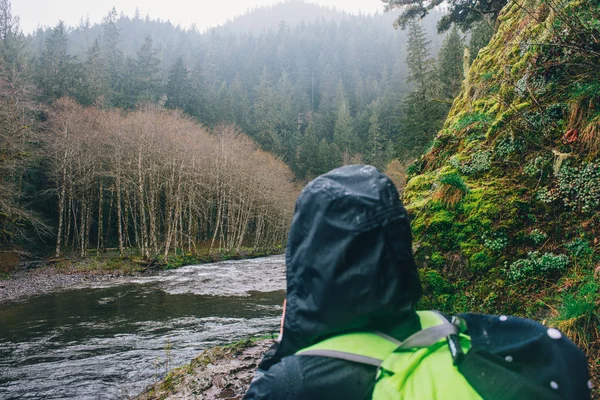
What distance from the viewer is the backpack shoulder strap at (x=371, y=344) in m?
1.06

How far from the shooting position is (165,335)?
28.5ft

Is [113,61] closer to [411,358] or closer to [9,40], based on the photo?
[9,40]

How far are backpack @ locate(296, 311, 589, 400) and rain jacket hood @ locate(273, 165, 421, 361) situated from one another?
0.08 metres

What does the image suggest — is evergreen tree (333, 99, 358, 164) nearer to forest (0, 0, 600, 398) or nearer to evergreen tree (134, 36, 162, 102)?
forest (0, 0, 600, 398)

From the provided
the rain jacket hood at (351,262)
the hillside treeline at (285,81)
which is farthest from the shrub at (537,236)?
the hillside treeline at (285,81)

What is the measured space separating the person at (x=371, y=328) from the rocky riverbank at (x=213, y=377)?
12.9 ft

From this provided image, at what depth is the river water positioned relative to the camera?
6.13 metres

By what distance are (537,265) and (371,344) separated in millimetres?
4345

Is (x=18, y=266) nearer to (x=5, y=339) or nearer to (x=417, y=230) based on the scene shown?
(x=5, y=339)

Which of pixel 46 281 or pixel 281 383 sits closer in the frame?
pixel 281 383

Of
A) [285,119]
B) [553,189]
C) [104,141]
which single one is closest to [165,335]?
[553,189]

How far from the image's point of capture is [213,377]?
524cm

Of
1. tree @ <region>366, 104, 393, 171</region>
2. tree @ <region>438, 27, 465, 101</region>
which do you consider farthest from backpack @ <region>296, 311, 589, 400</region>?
tree @ <region>366, 104, 393, 171</region>

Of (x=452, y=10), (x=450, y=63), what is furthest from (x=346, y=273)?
(x=450, y=63)
